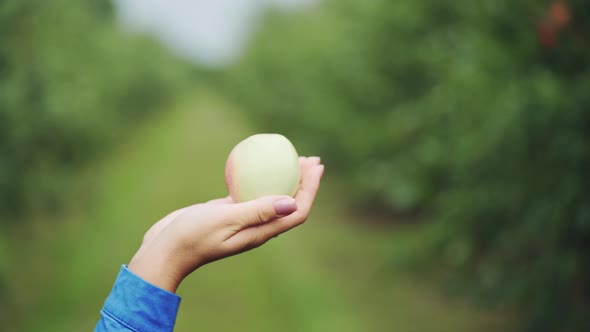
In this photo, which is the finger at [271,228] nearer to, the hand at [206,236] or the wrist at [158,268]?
the hand at [206,236]

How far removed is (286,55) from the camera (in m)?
18.0

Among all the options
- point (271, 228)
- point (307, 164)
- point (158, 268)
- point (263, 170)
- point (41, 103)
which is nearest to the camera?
point (158, 268)

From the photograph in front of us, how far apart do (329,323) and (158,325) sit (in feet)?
14.2

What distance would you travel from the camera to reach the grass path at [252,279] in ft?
18.7

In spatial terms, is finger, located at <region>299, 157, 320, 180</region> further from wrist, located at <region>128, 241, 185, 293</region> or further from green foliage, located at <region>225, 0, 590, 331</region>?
green foliage, located at <region>225, 0, 590, 331</region>

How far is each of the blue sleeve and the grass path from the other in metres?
4.15

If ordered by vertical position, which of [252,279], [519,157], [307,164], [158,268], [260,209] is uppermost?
[252,279]

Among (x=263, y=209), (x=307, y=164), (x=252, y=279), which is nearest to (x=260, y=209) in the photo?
(x=263, y=209)

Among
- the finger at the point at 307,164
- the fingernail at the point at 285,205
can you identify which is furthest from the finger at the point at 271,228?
the finger at the point at 307,164

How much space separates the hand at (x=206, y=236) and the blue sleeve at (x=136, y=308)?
2.1 inches

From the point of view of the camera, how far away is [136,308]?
4.88 ft

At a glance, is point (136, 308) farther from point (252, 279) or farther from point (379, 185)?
point (252, 279)

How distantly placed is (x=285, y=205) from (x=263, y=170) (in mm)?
539

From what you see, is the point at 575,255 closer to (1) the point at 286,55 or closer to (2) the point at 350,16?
(2) the point at 350,16
